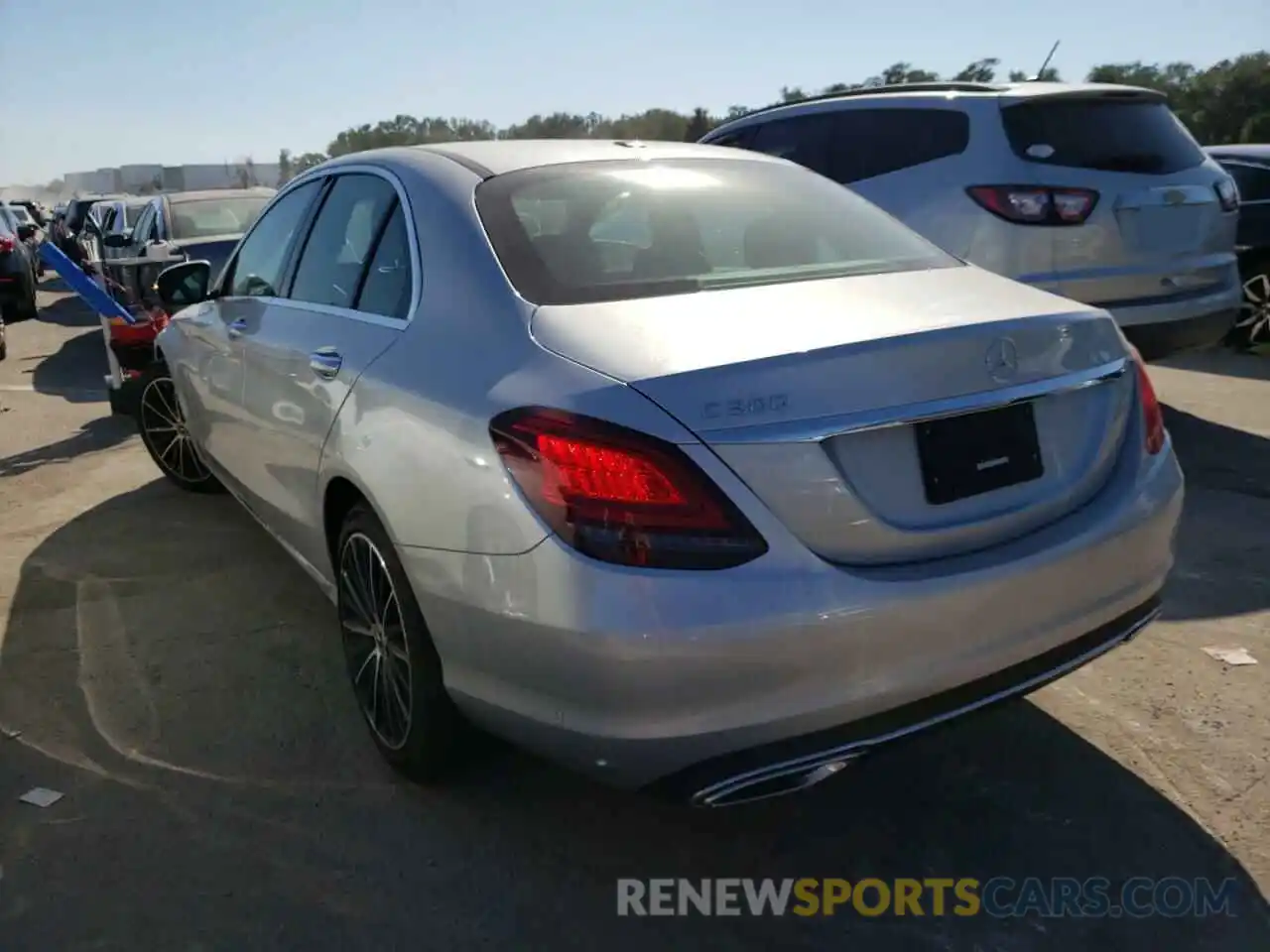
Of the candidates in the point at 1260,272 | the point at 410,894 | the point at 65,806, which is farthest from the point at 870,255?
the point at 1260,272

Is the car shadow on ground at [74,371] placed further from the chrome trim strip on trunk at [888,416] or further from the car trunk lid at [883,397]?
the chrome trim strip on trunk at [888,416]

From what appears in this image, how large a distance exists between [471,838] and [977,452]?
5.10 feet

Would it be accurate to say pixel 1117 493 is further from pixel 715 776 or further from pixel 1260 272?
pixel 1260 272

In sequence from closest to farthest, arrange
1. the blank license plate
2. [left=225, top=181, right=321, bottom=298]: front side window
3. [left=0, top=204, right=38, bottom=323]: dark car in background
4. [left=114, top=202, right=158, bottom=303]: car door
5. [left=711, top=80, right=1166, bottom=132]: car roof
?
1. the blank license plate
2. [left=225, top=181, right=321, bottom=298]: front side window
3. [left=711, top=80, right=1166, bottom=132]: car roof
4. [left=114, top=202, right=158, bottom=303]: car door
5. [left=0, top=204, right=38, bottom=323]: dark car in background

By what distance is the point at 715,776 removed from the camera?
2133 millimetres

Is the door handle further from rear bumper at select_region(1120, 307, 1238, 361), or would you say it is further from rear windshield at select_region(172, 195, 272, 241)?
rear windshield at select_region(172, 195, 272, 241)

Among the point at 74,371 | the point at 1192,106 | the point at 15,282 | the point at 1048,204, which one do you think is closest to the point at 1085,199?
the point at 1048,204

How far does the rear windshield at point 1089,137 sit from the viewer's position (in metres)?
5.62

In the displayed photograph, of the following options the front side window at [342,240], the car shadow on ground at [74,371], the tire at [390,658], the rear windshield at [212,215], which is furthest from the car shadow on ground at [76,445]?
the tire at [390,658]

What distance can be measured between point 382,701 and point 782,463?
4.90 ft

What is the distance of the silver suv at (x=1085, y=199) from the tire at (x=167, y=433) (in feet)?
13.3

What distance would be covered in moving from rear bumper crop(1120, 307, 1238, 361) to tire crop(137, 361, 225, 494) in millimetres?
4873

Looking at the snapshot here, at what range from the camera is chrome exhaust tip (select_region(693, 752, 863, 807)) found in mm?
2129

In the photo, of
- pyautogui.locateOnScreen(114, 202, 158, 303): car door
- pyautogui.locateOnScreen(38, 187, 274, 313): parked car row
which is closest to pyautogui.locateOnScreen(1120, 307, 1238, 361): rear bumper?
pyautogui.locateOnScreen(38, 187, 274, 313): parked car row
